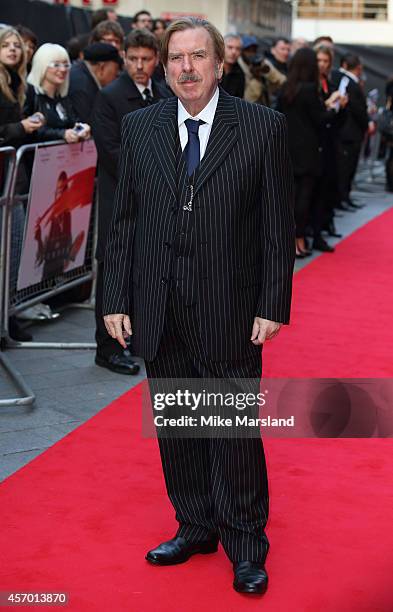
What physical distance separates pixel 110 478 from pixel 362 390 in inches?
84.1

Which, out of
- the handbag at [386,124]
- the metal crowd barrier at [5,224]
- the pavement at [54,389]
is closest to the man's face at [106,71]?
the metal crowd barrier at [5,224]

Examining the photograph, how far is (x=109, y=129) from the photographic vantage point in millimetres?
6660

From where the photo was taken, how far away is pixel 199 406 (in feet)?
13.0

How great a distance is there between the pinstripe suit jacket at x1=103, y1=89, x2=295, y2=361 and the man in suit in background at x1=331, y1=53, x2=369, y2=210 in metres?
9.49

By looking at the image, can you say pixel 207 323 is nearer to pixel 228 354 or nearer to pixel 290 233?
pixel 228 354

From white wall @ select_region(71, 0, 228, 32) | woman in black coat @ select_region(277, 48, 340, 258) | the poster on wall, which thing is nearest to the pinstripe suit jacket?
the poster on wall

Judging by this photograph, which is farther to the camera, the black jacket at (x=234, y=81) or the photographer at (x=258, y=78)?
the photographer at (x=258, y=78)

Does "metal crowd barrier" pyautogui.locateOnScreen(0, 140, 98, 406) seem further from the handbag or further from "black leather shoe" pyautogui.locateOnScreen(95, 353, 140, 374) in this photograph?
the handbag

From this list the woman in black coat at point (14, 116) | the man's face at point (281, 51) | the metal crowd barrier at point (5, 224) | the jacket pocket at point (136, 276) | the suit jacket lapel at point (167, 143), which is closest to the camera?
the suit jacket lapel at point (167, 143)

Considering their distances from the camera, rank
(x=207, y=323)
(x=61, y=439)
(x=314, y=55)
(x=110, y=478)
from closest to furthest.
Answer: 1. (x=207, y=323)
2. (x=110, y=478)
3. (x=61, y=439)
4. (x=314, y=55)

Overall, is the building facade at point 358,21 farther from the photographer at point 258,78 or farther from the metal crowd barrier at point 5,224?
the metal crowd barrier at point 5,224

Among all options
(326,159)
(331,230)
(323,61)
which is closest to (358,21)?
(331,230)

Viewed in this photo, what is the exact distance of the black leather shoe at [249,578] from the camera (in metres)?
3.95

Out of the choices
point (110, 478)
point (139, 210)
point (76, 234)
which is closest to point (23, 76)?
point (76, 234)
